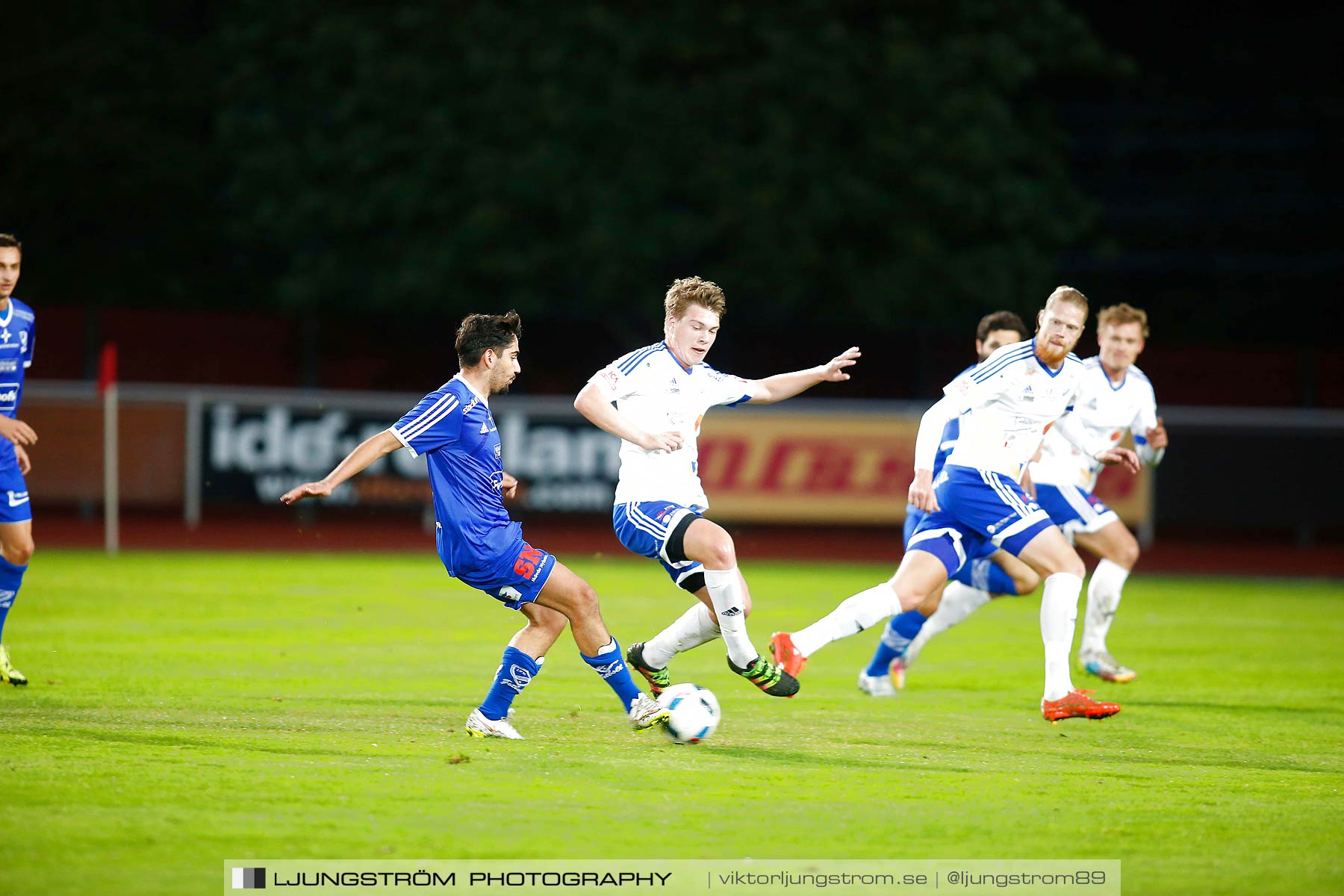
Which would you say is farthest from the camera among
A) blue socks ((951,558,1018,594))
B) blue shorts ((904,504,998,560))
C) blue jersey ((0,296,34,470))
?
blue socks ((951,558,1018,594))

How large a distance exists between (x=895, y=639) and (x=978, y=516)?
51.7 inches

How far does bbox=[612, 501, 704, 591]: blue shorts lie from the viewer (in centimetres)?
703

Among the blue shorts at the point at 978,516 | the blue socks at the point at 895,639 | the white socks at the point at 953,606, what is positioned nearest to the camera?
the blue shorts at the point at 978,516

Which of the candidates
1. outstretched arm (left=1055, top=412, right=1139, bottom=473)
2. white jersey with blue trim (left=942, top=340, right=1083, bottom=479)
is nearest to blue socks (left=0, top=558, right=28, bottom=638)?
white jersey with blue trim (left=942, top=340, right=1083, bottom=479)

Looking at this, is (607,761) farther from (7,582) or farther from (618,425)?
(7,582)

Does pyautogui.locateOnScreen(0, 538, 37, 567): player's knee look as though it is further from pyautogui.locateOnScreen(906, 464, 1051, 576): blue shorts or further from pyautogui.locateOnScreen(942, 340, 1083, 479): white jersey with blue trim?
pyautogui.locateOnScreen(942, 340, 1083, 479): white jersey with blue trim

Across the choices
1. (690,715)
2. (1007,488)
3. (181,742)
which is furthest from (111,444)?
(1007,488)

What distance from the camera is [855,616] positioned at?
7.46 m

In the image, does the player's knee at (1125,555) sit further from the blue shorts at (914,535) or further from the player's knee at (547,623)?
the player's knee at (547,623)

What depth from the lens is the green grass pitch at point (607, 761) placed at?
4.89 meters

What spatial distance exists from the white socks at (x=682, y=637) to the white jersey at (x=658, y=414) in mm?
552

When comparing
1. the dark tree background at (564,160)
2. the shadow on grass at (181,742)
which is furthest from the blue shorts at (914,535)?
the dark tree background at (564,160)

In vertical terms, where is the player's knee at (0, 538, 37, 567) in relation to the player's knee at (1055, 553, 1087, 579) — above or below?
below

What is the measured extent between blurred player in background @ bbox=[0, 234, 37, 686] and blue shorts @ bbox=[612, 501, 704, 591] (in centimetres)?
331
